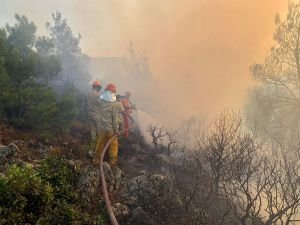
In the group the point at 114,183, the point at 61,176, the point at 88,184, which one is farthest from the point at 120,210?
the point at 61,176

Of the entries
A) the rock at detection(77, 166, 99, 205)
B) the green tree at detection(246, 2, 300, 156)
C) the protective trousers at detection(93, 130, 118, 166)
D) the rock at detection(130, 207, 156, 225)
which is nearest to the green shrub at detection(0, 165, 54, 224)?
the rock at detection(77, 166, 99, 205)

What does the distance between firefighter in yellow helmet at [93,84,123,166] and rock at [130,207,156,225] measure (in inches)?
88.5

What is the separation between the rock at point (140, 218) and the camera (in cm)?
684

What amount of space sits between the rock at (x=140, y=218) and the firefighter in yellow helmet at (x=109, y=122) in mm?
2248

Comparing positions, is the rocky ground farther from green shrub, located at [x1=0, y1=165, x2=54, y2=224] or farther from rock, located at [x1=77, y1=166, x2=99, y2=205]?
green shrub, located at [x1=0, y1=165, x2=54, y2=224]

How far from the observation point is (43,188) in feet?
19.6

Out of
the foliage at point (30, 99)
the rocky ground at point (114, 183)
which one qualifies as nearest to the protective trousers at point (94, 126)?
the rocky ground at point (114, 183)

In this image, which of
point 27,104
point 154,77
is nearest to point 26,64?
point 27,104

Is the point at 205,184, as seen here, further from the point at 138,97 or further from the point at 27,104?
the point at 138,97

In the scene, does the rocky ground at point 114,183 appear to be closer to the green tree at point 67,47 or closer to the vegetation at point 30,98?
the vegetation at point 30,98

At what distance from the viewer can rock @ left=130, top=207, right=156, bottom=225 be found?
6844 mm

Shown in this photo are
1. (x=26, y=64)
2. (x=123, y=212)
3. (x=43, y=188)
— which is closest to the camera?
(x=43, y=188)

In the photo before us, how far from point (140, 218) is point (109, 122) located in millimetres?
2857

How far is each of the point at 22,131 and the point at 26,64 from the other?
6.27ft
